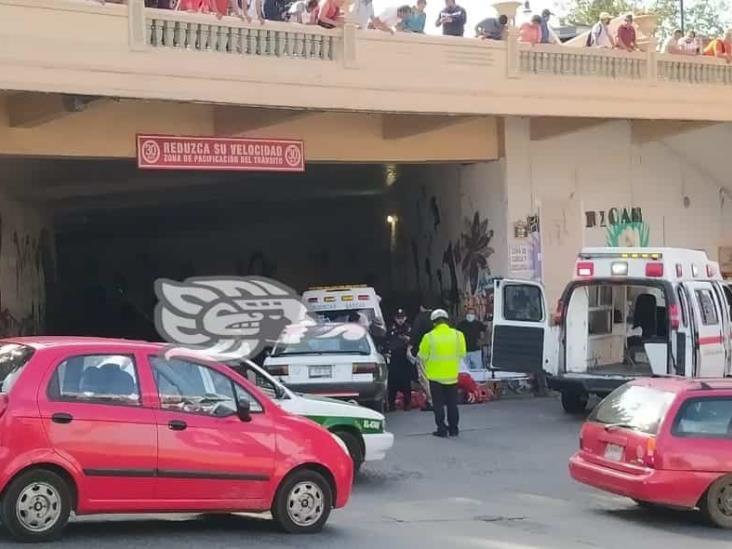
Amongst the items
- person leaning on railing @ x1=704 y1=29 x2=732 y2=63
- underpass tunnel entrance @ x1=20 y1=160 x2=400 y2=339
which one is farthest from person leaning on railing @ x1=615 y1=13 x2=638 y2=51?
underpass tunnel entrance @ x1=20 y1=160 x2=400 y2=339

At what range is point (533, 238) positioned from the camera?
22.6 metres

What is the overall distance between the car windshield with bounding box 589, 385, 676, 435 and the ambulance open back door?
6.23 meters

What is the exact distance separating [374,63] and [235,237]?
20.0 metres

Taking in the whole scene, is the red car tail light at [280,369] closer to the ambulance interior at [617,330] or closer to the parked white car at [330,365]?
the parked white car at [330,365]

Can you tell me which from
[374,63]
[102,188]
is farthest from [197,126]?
[102,188]

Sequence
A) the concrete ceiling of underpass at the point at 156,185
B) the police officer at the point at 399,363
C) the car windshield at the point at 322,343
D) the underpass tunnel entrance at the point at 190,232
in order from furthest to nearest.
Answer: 1. the underpass tunnel entrance at the point at 190,232
2. the concrete ceiling of underpass at the point at 156,185
3. the police officer at the point at 399,363
4. the car windshield at the point at 322,343

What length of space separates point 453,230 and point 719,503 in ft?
44.3

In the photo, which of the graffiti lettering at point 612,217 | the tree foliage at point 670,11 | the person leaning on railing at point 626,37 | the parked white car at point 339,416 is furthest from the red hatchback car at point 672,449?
the tree foliage at point 670,11

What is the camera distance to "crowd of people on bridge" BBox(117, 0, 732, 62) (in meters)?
17.4

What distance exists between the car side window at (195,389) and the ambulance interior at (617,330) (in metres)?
9.19

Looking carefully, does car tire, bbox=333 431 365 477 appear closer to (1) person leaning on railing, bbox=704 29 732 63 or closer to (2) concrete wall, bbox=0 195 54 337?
(2) concrete wall, bbox=0 195 54 337

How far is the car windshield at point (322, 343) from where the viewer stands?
16484 millimetres

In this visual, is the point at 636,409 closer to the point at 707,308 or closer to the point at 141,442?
the point at 141,442

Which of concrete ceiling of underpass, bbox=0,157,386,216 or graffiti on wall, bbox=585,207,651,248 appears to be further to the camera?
concrete ceiling of underpass, bbox=0,157,386,216
